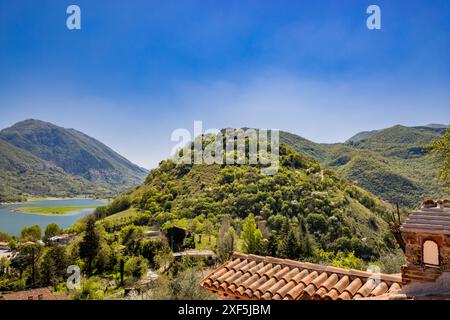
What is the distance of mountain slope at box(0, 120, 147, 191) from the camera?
159 m

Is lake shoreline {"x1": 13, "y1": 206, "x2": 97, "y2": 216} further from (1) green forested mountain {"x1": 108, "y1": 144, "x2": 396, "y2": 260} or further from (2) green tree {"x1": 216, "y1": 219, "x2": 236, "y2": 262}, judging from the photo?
(2) green tree {"x1": 216, "y1": 219, "x2": 236, "y2": 262}

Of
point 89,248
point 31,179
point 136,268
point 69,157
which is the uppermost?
point 69,157

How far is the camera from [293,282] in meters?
3.55

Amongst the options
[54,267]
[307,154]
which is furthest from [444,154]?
[307,154]

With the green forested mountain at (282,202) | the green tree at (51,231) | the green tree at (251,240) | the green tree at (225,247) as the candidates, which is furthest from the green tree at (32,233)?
the green tree at (251,240)

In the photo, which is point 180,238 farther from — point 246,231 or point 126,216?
point 126,216

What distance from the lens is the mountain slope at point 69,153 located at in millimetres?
159125

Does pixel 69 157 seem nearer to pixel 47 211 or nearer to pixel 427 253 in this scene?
pixel 47 211

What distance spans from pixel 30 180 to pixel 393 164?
109356 millimetres

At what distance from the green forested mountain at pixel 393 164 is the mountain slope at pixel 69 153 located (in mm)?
113155

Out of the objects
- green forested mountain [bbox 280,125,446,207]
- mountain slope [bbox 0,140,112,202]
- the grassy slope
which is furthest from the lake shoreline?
green forested mountain [bbox 280,125,446,207]

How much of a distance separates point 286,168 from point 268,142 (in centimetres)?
1539

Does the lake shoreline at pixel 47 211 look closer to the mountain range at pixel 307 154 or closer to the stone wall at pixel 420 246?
the mountain range at pixel 307 154

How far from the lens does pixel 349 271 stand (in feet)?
11.5
